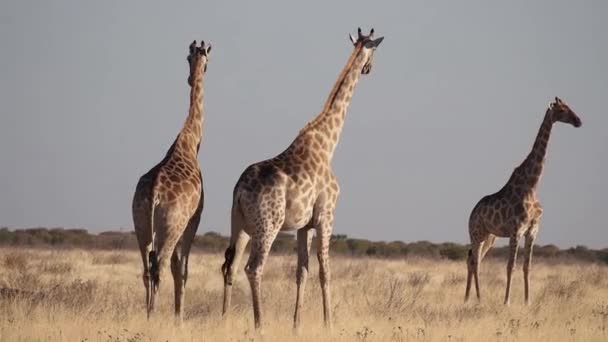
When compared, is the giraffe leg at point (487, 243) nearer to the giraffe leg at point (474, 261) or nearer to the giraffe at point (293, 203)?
the giraffe leg at point (474, 261)

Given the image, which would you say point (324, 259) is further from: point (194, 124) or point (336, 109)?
point (194, 124)

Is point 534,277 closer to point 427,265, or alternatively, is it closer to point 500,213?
point 427,265

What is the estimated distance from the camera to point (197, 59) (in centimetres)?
1392

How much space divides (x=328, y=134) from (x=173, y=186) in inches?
77.1

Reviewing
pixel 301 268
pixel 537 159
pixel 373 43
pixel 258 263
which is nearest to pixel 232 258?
pixel 258 263

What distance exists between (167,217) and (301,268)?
1599 mm

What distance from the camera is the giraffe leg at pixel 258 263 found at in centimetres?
1054

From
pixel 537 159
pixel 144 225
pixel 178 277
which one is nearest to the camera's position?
pixel 144 225

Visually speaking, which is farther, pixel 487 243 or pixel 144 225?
pixel 487 243

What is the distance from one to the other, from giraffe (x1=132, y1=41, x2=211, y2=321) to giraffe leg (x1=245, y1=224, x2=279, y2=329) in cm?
105

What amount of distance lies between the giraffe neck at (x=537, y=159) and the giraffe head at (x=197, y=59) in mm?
6027

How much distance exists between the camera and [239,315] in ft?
41.3

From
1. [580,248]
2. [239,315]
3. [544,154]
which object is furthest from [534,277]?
[580,248]

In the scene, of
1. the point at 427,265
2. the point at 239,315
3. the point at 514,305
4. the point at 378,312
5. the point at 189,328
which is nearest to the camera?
the point at 189,328
